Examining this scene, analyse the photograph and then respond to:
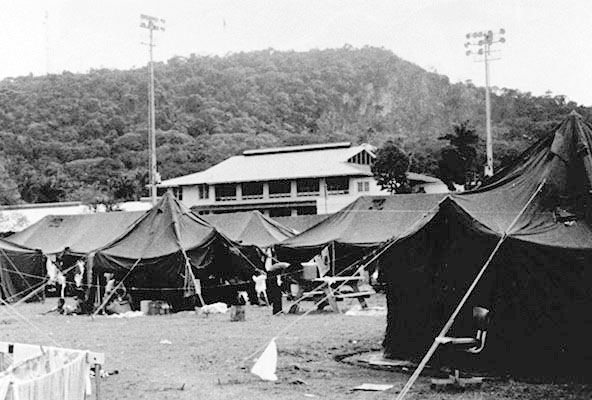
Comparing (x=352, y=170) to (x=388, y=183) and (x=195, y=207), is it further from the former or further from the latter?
(x=195, y=207)

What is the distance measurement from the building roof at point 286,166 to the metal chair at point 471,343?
1842 inches

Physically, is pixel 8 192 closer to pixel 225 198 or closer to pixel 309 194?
pixel 225 198

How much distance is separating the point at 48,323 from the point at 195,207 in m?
42.3

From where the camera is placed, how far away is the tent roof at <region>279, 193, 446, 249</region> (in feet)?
83.5

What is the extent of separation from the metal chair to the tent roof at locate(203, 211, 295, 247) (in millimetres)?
18835

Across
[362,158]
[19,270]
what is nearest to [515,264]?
[19,270]

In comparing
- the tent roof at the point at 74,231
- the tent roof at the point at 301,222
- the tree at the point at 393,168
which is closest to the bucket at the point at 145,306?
the tent roof at the point at 74,231

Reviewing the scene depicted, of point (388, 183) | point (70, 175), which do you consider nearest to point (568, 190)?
point (388, 183)

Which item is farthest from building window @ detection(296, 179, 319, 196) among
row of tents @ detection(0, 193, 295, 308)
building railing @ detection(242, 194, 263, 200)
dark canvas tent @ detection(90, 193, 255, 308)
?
dark canvas tent @ detection(90, 193, 255, 308)

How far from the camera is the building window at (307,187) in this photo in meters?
59.8

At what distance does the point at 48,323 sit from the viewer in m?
20.9

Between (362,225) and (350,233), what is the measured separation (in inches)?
33.0

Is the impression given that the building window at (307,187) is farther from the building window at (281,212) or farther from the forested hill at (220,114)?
the forested hill at (220,114)

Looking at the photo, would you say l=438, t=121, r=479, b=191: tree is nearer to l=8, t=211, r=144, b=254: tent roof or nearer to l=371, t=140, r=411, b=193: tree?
l=371, t=140, r=411, b=193: tree
